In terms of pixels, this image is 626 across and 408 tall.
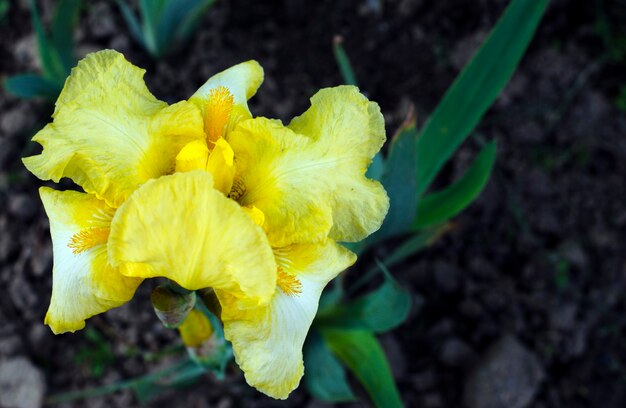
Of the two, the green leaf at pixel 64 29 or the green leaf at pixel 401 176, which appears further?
the green leaf at pixel 64 29

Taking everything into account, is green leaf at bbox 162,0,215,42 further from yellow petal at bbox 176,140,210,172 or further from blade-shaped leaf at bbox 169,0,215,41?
yellow petal at bbox 176,140,210,172

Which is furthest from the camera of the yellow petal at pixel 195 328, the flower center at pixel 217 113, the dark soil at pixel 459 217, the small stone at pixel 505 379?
the dark soil at pixel 459 217

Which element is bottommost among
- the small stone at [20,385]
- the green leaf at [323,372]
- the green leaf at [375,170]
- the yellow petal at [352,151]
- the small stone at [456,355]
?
the small stone at [456,355]

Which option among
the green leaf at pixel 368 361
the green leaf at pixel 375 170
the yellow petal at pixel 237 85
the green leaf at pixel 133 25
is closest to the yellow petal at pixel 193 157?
the yellow petal at pixel 237 85

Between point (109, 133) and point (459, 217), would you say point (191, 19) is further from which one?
point (109, 133)

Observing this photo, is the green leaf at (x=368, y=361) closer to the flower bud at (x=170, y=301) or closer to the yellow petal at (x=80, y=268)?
the flower bud at (x=170, y=301)

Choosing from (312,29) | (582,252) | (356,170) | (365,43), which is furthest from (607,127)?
(356,170)
